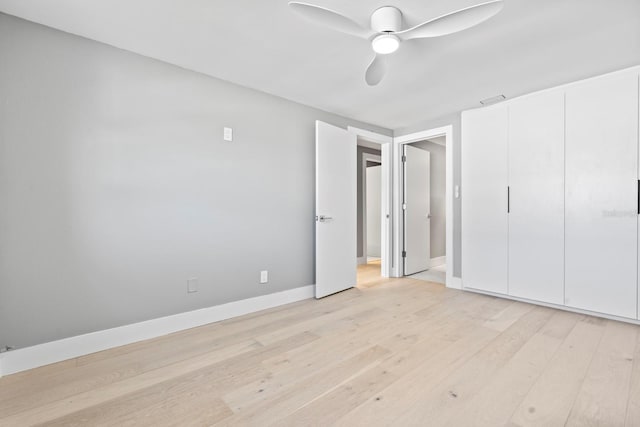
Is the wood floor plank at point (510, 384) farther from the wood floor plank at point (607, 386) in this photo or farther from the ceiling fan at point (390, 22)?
the ceiling fan at point (390, 22)

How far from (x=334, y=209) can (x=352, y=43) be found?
1852 mm

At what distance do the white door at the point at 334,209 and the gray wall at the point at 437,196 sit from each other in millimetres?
2164

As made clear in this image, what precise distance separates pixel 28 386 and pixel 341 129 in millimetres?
3459

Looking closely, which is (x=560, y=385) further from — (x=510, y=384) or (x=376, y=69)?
(x=376, y=69)

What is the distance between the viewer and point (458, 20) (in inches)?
63.8

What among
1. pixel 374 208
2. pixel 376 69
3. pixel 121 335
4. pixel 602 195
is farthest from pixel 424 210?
pixel 121 335

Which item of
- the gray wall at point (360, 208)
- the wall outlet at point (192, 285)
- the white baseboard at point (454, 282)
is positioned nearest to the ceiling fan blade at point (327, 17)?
the wall outlet at point (192, 285)

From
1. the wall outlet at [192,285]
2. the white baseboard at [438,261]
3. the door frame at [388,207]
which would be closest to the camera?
the wall outlet at [192,285]

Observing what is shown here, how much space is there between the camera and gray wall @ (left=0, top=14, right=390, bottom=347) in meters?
1.89

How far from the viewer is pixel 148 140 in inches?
92.4

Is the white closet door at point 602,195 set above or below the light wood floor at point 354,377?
above

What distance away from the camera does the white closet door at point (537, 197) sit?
2928mm

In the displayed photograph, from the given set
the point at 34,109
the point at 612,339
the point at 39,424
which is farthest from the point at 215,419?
the point at 612,339

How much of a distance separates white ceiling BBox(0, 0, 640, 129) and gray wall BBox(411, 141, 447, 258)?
2.27 metres
